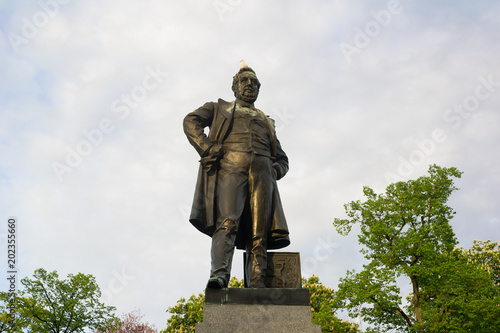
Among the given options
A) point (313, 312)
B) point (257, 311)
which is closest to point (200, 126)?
point (257, 311)

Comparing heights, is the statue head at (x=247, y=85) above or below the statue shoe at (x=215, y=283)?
above

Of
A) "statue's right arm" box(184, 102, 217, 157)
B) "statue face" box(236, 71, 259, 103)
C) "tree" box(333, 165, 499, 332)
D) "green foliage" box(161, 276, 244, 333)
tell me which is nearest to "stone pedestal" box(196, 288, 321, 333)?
"statue's right arm" box(184, 102, 217, 157)

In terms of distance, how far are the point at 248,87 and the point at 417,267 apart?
17.5 m

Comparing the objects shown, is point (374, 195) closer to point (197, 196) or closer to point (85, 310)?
point (85, 310)

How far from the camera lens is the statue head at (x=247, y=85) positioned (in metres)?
8.02

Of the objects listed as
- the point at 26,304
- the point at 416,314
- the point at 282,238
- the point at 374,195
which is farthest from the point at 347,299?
the point at 282,238

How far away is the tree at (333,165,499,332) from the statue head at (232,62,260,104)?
17.0m

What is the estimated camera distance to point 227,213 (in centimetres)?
673

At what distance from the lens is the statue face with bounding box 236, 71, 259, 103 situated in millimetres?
8016

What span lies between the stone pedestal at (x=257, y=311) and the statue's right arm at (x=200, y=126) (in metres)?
2.29

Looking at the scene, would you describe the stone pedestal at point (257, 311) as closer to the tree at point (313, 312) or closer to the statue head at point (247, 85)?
the statue head at point (247, 85)

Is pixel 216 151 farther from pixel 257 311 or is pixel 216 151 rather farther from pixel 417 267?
pixel 417 267

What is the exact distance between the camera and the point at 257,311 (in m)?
5.88

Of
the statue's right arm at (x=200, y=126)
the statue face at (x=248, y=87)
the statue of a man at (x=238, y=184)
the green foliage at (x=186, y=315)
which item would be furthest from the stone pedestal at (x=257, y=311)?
the green foliage at (x=186, y=315)
